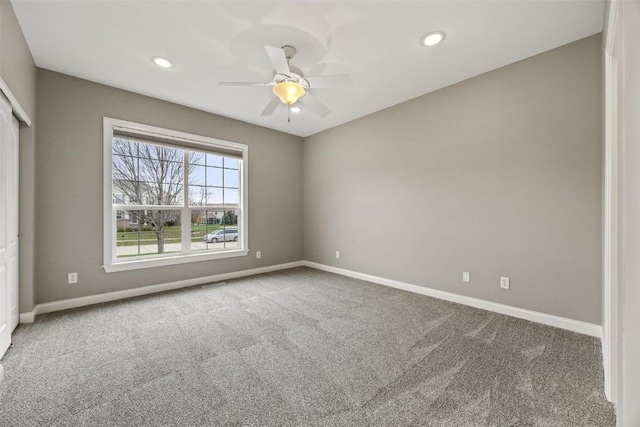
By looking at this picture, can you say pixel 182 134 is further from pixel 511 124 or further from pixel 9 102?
pixel 511 124

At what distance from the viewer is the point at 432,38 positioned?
2521 millimetres

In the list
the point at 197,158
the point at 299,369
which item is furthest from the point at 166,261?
the point at 299,369

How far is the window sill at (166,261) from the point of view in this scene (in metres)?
3.54

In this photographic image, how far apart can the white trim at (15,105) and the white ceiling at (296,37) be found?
68 centimetres

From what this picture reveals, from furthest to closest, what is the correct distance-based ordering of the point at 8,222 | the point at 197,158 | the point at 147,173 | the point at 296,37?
the point at 197,158
the point at 147,173
the point at 296,37
the point at 8,222

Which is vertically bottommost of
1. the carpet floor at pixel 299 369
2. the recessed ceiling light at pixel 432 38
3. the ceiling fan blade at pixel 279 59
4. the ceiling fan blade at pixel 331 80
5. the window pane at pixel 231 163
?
the carpet floor at pixel 299 369

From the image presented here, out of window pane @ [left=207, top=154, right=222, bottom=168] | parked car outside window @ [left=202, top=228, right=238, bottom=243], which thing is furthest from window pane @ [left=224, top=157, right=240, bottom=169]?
parked car outside window @ [left=202, top=228, right=238, bottom=243]

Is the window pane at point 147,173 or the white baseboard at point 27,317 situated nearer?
the white baseboard at point 27,317

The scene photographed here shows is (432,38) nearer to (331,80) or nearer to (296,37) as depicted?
(331,80)

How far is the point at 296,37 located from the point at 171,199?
297 centimetres

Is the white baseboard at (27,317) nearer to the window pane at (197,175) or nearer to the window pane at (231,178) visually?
the window pane at (197,175)

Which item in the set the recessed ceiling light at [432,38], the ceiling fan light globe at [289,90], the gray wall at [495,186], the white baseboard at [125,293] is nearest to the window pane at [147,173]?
the white baseboard at [125,293]

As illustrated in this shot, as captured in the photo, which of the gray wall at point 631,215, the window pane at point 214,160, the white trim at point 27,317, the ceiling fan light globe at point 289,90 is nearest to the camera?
the gray wall at point 631,215

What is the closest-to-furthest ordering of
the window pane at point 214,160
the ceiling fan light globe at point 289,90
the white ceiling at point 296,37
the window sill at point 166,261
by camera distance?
the white ceiling at point 296,37 → the ceiling fan light globe at point 289,90 → the window sill at point 166,261 → the window pane at point 214,160
